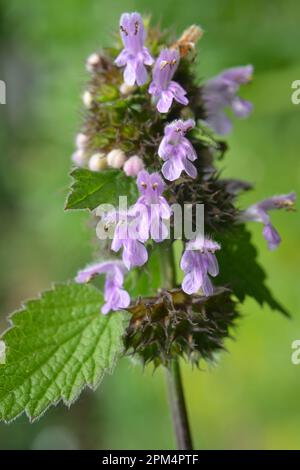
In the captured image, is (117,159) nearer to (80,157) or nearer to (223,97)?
(80,157)

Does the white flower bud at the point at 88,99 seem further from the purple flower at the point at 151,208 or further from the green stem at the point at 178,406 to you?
the green stem at the point at 178,406

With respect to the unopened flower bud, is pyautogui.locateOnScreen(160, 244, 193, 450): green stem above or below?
below

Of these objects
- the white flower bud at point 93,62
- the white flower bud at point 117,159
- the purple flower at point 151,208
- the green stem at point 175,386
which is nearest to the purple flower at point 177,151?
the purple flower at point 151,208

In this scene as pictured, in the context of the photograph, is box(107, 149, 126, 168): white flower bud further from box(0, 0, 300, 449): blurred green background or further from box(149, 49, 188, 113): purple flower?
box(0, 0, 300, 449): blurred green background

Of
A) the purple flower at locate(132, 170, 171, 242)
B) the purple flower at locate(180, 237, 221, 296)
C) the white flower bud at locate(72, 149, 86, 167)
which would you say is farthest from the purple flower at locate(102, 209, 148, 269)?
the white flower bud at locate(72, 149, 86, 167)
